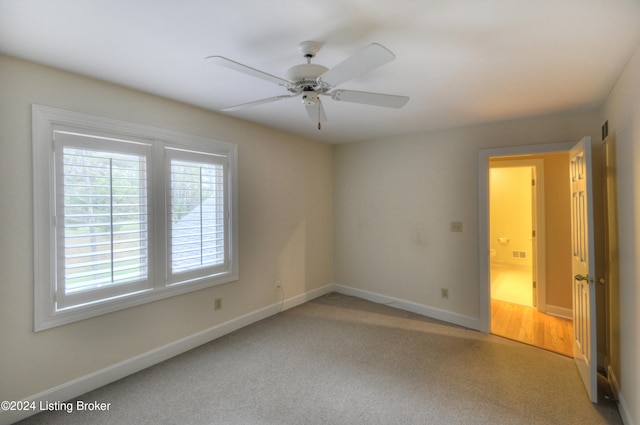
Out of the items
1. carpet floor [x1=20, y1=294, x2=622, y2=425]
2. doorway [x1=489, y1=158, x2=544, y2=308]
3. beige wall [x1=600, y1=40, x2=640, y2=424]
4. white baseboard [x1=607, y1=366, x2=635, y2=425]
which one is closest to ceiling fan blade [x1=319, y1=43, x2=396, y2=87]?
beige wall [x1=600, y1=40, x2=640, y2=424]

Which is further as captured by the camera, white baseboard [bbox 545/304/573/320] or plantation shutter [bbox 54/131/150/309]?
white baseboard [bbox 545/304/573/320]

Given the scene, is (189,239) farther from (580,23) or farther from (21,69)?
(580,23)

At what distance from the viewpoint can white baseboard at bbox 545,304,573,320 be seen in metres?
3.69

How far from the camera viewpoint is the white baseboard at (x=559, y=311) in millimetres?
3689

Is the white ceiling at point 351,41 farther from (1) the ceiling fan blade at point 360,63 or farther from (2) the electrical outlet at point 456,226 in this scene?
(2) the electrical outlet at point 456,226

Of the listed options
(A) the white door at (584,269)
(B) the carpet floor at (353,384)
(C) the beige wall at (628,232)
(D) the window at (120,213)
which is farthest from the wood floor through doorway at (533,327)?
(D) the window at (120,213)

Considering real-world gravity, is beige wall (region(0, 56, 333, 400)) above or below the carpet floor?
above

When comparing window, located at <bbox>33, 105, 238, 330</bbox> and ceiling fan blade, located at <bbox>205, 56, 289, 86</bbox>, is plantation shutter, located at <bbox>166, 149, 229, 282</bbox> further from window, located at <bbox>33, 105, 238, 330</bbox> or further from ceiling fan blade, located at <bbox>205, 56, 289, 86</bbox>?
ceiling fan blade, located at <bbox>205, 56, 289, 86</bbox>

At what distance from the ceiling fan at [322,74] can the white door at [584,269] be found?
1654 mm

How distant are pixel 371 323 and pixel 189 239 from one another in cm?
232

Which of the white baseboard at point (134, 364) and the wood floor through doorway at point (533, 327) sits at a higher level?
the white baseboard at point (134, 364)

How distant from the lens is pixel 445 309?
12.1 feet

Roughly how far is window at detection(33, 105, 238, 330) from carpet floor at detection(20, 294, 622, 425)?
71 cm

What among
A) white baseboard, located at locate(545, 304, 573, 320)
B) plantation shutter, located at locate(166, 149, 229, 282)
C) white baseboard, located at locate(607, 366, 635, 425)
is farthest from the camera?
white baseboard, located at locate(545, 304, 573, 320)
